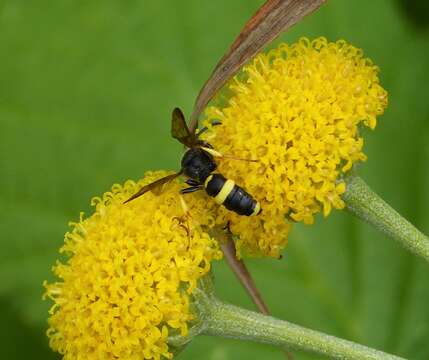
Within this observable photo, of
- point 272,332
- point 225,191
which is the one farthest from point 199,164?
point 272,332

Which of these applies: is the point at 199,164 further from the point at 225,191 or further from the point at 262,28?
the point at 262,28

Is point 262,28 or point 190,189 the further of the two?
point 190,189

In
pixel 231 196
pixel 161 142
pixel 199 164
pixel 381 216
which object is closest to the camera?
pixel 231 196

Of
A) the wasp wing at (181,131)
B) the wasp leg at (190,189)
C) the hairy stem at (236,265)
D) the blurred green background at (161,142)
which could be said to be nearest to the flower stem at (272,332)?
the hairy stem at (236,265)

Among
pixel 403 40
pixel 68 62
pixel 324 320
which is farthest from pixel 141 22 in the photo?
pixel 324 320

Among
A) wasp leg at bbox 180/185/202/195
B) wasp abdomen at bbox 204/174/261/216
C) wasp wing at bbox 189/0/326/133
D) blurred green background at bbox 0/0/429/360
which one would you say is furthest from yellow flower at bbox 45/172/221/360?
blurred green background at bbox 0/0/429/360

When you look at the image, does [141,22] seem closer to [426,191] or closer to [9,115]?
[9,115]
